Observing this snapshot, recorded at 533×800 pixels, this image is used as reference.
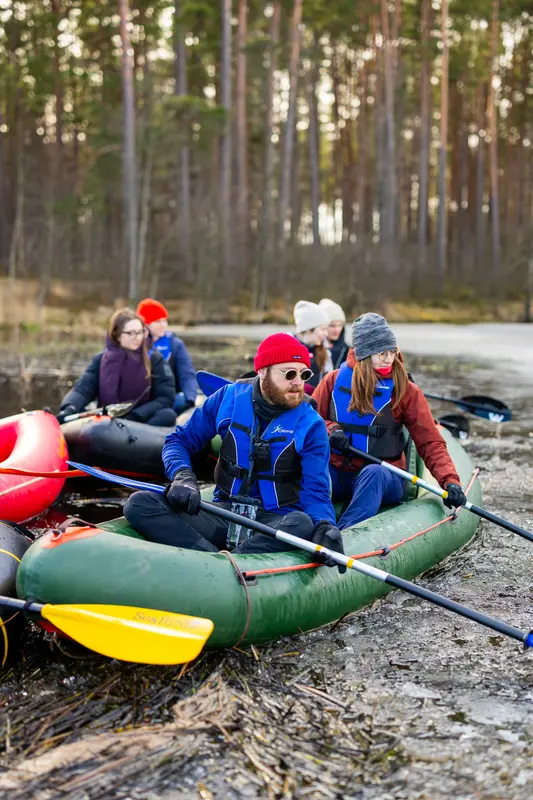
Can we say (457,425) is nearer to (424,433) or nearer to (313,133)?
(424,433)

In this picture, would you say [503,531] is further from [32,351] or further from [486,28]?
[486,28]

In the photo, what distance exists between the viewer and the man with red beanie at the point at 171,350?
6.79 m

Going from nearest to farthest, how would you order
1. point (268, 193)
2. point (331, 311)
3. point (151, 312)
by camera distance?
1. point (331, 311)
2. point (151, 312)
3. point (268, 193)

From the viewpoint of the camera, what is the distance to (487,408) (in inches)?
273

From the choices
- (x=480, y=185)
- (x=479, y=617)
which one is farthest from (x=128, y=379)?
(x=480, y=185)

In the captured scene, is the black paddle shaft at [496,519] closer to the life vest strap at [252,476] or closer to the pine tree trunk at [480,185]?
the life vest strap at [252,476]

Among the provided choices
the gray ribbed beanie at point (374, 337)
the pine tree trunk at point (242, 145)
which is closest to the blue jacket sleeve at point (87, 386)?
the gray ribbed beanie at point (374, 337)

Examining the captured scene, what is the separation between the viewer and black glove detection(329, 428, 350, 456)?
4.21 m

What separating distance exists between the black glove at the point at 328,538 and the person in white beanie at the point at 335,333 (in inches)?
120

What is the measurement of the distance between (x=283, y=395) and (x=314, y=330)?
236 centimetres

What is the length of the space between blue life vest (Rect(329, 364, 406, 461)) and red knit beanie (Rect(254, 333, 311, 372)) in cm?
100

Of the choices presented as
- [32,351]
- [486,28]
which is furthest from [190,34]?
[32,351]

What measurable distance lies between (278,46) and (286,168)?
304 cm

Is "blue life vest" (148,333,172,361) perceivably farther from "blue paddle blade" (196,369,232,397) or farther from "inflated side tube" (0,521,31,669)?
"inflated side tube" (0,521,31,669)
